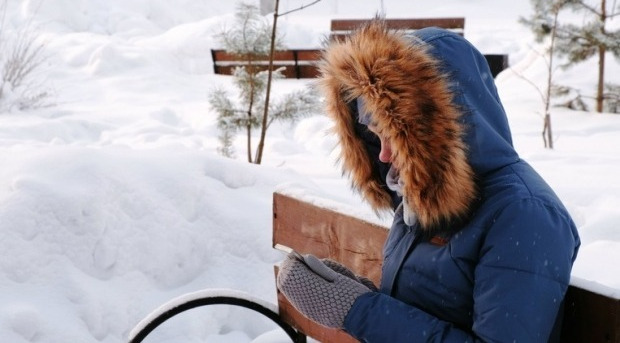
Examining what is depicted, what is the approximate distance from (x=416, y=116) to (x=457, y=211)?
0.23m

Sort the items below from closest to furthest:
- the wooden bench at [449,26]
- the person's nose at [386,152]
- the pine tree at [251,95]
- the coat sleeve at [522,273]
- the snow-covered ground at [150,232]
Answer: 1. the coat sleeve at [522,273]
2. the person's nose at [386,152]
3. the snow-covered ground at [150,232]
4. the pine tree at [251,95]
5. the wooden bench at [449,26]

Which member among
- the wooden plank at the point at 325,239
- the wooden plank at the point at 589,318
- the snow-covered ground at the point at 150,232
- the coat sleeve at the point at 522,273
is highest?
the coat sleeve at the point at 522,273

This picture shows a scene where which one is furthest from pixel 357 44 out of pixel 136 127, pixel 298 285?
pixel 136 127

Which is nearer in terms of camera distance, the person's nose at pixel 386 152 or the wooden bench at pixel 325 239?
the person's nose at pixel 386 152

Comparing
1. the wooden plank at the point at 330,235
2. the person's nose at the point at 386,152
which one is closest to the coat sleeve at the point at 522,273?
the person's nose at the point at 386,152

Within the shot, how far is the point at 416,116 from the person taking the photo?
5.09 feet

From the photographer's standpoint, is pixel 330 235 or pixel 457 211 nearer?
pixel 457 211

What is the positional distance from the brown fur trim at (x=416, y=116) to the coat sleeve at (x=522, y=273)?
0.43 ft

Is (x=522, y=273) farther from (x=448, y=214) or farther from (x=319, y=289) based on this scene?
(x=319, y=289)

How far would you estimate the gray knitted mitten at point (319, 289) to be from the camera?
1.70 metres

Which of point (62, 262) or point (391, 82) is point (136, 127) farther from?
point (391, 82)

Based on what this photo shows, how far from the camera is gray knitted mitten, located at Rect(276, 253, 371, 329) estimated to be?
1698 millimetres

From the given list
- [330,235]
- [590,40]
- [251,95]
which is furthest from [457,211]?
[590,40]

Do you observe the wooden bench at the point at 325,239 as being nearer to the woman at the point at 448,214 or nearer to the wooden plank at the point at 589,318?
the woman at the point at 448,214
